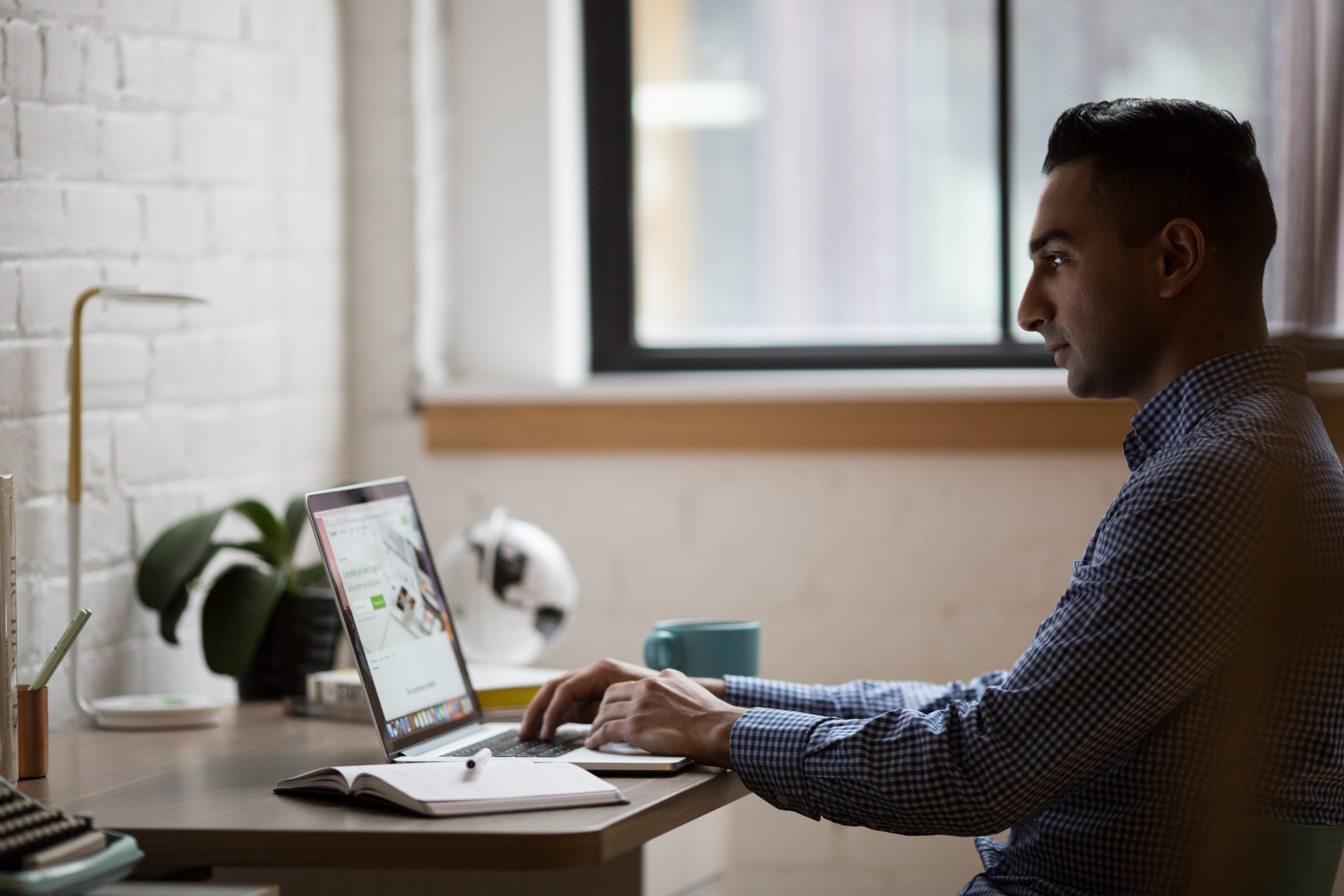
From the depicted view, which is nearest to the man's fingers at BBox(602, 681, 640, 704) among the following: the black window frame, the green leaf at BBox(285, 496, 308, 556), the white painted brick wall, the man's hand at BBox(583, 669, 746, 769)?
the man's hand at BBox(583, 669, 746, 769)

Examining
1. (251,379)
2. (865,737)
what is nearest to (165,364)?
(251,379)

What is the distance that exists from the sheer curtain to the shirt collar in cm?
86

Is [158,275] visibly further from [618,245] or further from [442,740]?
[618,245]

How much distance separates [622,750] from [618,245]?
1.37 metres

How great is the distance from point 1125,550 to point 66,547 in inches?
46.2

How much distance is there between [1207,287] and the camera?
122cm

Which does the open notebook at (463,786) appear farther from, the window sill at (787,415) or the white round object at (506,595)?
the window sill at (787,415)

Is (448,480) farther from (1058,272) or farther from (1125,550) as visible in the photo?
(1125,550)

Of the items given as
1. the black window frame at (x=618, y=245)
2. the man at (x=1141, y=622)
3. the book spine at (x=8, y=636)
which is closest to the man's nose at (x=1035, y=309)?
the man at (x=1141, y=622)

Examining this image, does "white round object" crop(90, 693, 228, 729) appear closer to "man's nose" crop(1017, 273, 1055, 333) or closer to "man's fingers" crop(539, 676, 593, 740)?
"man's fingers" crop(539, 676, 593, 740)

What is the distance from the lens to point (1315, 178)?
35 cm

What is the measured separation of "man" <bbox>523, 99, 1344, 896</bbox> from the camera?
3.44 ft

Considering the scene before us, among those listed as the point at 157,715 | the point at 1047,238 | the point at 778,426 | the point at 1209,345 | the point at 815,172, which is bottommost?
the point at 157,715

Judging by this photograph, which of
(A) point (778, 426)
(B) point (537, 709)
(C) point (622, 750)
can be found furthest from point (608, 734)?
(A) point (778, 426)
